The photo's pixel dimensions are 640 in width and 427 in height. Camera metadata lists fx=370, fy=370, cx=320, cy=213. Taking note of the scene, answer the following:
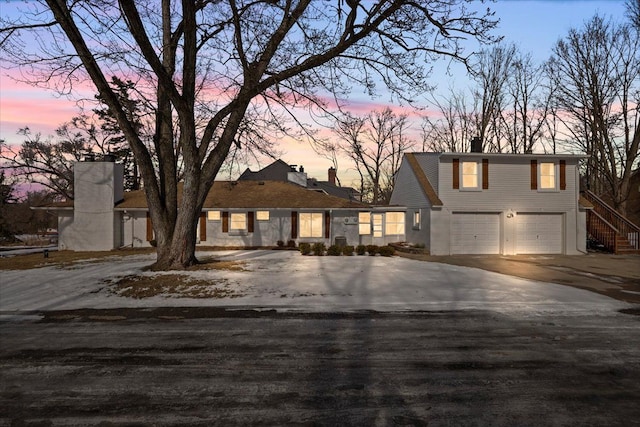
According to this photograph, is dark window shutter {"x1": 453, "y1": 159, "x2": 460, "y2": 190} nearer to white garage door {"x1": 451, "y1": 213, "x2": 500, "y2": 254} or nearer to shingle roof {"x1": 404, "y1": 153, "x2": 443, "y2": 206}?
shingle roof {"x1": 404, "y1": 153, "x2": 443, "y2": 206}

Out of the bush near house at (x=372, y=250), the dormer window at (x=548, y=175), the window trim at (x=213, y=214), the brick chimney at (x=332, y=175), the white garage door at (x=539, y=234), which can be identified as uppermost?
the brick chimney at (x=332, y=175)

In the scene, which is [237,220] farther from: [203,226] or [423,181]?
[423,181]

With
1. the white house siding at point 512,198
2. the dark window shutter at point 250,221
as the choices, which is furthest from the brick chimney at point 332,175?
the white house siding at point 512,198

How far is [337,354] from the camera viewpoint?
525cm

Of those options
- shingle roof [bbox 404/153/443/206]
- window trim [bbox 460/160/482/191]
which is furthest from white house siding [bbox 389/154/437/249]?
window trim [bbox 460/160/482/191]

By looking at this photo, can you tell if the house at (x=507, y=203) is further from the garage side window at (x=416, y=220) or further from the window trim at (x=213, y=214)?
the window trim at (x=213, y=214)

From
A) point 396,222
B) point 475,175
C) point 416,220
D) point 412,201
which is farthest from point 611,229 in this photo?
point 396,222

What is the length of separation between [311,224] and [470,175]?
9921 millimetres

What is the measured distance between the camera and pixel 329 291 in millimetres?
9836

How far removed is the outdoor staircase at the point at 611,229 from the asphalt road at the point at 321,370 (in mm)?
17713

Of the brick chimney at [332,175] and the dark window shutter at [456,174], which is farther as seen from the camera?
the brick chimney at [332,175]

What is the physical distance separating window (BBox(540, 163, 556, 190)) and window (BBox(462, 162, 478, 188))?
390 centimetres

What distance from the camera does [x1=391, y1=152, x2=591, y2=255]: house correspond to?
20750 millimetres

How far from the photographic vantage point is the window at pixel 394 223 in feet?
80.0
